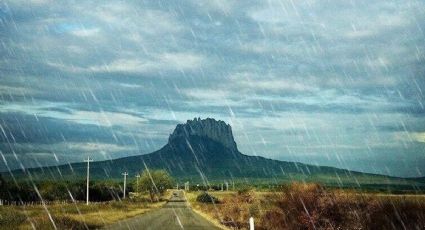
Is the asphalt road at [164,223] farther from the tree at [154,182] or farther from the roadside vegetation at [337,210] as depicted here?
the tree at [154,182]

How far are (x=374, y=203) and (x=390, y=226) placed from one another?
1605 millimetres

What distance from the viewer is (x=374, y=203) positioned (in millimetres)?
16969

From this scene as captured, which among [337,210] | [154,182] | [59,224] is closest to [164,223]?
[59,224]

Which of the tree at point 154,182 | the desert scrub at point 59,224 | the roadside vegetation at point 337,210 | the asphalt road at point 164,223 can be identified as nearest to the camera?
the roadside vegetation at point 337,210

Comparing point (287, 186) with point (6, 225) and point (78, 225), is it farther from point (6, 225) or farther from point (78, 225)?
point (6, 225)

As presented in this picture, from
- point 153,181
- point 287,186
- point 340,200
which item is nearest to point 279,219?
point 287,186

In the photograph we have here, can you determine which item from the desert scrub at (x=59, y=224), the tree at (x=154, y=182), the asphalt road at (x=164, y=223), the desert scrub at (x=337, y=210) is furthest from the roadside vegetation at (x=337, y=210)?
the tree at (x=154, y=182)

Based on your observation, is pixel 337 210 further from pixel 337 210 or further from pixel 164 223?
pixel 164 223

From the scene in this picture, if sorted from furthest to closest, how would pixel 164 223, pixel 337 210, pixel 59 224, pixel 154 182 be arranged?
pixel 154 182
pixel 164 223
pixel 59 224
pixel 337 210

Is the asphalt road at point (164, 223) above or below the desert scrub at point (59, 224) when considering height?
below

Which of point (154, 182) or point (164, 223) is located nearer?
point (164, 223)

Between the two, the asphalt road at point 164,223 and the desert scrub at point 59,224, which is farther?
the asphalt road at point 164,223

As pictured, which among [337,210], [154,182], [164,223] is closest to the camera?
[337,210]

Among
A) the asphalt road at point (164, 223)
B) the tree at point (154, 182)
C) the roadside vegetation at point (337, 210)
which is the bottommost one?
the tree at point (154, 182)
